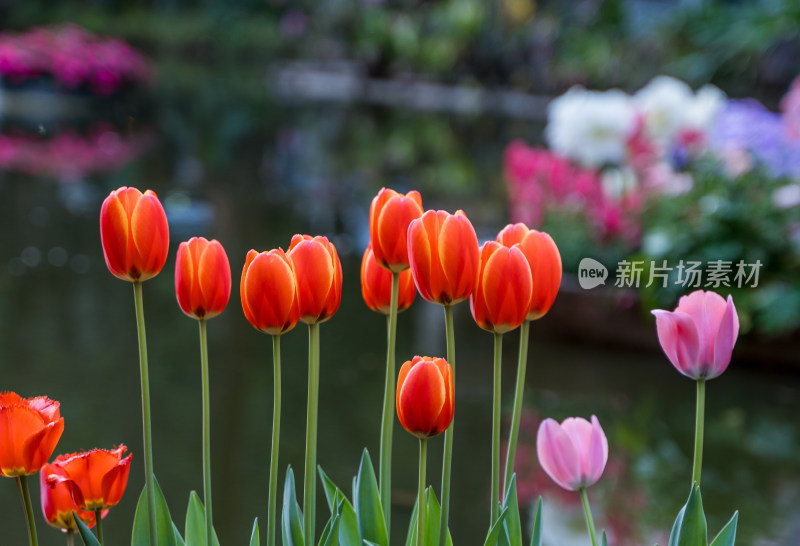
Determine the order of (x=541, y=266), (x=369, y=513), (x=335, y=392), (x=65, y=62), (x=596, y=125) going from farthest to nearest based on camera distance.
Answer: (x=65, y=62) → (x=596, y=125) → (x=335, y=392) → (x=369, y=513) → (x=541, y=266)

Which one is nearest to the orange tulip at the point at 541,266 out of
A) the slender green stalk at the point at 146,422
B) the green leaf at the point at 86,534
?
the slender green stalk at the point at 146,422

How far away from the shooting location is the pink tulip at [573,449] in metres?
1.04

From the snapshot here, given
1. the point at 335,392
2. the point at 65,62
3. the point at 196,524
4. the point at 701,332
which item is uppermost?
the point at 65,62

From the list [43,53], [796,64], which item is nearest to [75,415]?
[43,53]

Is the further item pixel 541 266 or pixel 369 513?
pixel 369 513

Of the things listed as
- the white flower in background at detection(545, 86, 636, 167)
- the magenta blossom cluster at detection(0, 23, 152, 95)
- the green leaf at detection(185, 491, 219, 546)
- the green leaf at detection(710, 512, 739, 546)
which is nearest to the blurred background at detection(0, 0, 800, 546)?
the white flower in background at detection(545, 86, 636, 167)

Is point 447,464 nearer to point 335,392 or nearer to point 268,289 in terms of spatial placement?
point 268,289

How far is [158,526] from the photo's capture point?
104 cm

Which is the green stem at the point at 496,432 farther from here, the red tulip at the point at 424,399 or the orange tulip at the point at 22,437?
the orange tulip at the point at 22,437

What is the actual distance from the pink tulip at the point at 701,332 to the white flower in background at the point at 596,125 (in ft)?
11.0

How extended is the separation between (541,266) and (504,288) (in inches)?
3.1

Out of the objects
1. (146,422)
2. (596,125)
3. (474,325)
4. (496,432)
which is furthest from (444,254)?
(474,325)

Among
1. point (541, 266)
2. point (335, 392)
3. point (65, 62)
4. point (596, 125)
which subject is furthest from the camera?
point (65, 62)

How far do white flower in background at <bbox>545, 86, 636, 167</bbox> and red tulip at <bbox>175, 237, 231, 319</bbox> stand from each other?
3.44 meters
